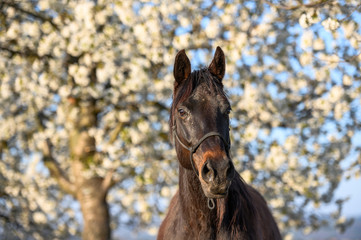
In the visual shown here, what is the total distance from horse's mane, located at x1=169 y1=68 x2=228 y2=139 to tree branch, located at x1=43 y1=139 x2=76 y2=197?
390 inches

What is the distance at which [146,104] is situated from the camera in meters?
11.4

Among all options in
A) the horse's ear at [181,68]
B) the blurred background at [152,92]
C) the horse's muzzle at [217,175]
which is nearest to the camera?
the horse's muzzle at [217,175]

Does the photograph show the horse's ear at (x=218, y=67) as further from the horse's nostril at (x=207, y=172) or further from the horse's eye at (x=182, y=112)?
the horse's nostril at (x=207, y=172)

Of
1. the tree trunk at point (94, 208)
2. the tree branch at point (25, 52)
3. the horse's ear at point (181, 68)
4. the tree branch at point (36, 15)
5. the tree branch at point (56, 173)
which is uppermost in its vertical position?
the tree branch at point (36, 15)

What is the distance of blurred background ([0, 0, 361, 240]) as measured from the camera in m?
10.7

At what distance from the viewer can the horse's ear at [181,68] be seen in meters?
4.07

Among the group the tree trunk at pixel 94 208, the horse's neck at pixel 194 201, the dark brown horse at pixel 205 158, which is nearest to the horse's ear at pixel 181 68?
the dark brown horse at pixel 205 158

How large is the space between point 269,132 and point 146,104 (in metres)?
3.35

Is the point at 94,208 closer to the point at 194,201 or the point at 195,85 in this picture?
the point at 194,201

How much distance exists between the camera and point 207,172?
3.37m

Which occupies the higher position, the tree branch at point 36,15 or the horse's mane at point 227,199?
the tree branch at point 36,15

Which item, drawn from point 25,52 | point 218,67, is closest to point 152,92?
point 25,52

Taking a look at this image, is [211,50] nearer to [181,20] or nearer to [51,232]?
[181,20]

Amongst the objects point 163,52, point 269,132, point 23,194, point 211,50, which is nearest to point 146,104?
point 163,52
